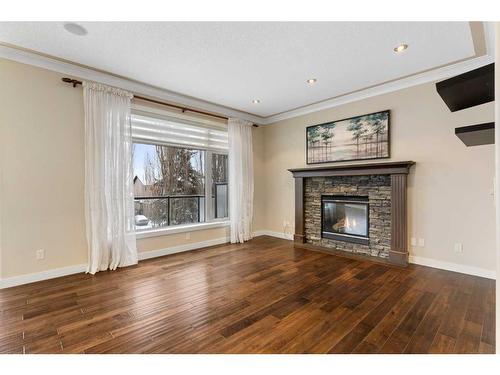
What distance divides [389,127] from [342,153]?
83 cm

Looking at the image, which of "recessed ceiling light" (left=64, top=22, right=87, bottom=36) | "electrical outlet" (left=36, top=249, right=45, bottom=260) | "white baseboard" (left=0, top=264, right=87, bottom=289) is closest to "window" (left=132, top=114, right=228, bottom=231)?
"white baseboard" (left=0, top=264, right=87, bottom=289)

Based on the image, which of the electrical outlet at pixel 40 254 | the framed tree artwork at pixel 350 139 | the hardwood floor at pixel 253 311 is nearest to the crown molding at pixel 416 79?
the framed tree artwork at pixel 350 139

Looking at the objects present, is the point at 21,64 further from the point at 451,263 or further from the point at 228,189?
the point at 451,263

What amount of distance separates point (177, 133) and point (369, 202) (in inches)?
138

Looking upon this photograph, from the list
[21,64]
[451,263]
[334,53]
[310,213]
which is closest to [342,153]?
[310,213]

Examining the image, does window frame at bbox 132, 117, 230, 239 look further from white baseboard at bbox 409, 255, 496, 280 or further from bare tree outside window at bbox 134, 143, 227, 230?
white baseboard at bbox 409, 255, 496, 280

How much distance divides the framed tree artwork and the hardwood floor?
6.04ft

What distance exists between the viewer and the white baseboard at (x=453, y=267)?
3053 millimetres

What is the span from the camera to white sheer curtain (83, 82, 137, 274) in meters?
3.33

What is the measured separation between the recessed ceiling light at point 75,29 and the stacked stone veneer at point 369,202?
3946mm

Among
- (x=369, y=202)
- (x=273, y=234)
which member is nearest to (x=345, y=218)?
(x=369, y=202)

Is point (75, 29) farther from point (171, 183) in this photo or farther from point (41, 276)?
point (41, 276)

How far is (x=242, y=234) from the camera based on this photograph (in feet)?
16.8

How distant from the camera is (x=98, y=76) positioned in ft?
11.1
